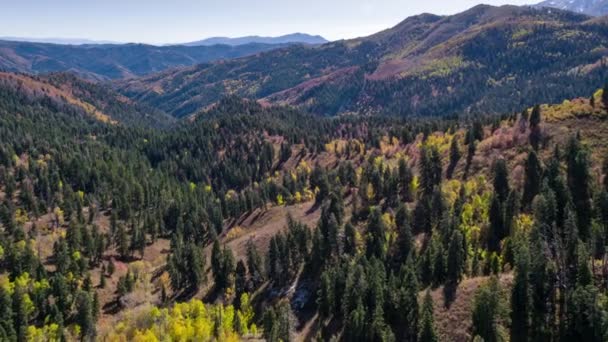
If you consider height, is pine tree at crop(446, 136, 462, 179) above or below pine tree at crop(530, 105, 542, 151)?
below

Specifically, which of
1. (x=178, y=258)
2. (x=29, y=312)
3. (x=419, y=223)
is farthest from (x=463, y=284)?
(x=29, y=312)

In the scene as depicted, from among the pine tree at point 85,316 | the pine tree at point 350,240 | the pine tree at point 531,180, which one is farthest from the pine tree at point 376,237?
the pine tree at point 85,316

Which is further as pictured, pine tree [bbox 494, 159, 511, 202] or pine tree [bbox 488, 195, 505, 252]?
pine tree [bbox 494, 159, 511, 202]

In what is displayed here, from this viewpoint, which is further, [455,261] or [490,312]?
[455,261]

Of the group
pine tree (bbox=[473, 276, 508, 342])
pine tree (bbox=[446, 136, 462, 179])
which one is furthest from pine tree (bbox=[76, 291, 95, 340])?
pine tree (bbox=[446, 136, 462, 179])

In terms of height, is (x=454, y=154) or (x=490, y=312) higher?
(x=454, y=154)

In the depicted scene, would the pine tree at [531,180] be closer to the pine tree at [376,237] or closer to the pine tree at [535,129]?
the pine tree at [535,129]

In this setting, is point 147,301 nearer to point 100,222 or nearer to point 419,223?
point 100,222

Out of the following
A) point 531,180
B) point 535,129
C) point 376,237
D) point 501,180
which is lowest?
point 376,237

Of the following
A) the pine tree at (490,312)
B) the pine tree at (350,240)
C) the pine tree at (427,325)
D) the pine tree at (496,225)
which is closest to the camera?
the pine tree at (490,312)

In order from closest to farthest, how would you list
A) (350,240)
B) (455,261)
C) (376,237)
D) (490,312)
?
(490,312), (455,261), (376,237), (350,240)

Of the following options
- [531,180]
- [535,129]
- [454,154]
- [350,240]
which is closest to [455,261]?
[350,240]

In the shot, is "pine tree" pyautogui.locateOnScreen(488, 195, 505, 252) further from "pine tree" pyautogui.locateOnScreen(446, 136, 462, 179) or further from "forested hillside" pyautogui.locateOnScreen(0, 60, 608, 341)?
"pine tree" pyautogui.locateOnScreen(446, 136, 462, 179)

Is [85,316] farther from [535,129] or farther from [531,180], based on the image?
[535,129]
